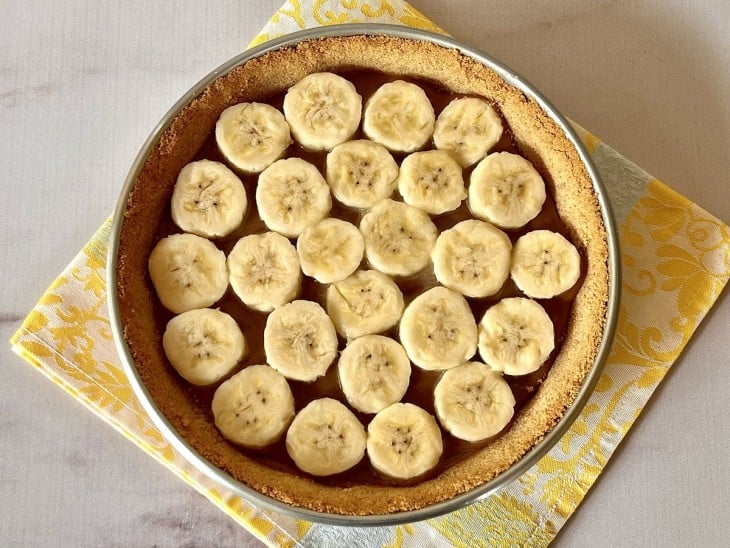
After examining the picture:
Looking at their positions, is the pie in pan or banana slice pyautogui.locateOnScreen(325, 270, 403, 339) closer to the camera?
the pie in pan

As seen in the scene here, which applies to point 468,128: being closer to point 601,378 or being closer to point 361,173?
point 361,173

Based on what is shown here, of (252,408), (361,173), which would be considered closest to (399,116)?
(361,173)

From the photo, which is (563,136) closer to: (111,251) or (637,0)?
(637,0)

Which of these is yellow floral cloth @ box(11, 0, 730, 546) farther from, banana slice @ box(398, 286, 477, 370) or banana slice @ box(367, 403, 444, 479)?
banana slice @ box(398, 286, 477, 370)

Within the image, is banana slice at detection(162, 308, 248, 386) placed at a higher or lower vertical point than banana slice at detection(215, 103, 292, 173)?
lower

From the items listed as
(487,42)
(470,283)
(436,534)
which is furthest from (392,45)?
(436,534)

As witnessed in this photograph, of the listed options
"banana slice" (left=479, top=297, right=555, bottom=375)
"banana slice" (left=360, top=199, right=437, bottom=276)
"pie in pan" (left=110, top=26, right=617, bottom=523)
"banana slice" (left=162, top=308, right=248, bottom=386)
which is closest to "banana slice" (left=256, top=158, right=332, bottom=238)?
"pie in pan" (left=110, top=26, right=617, bottom=523)
